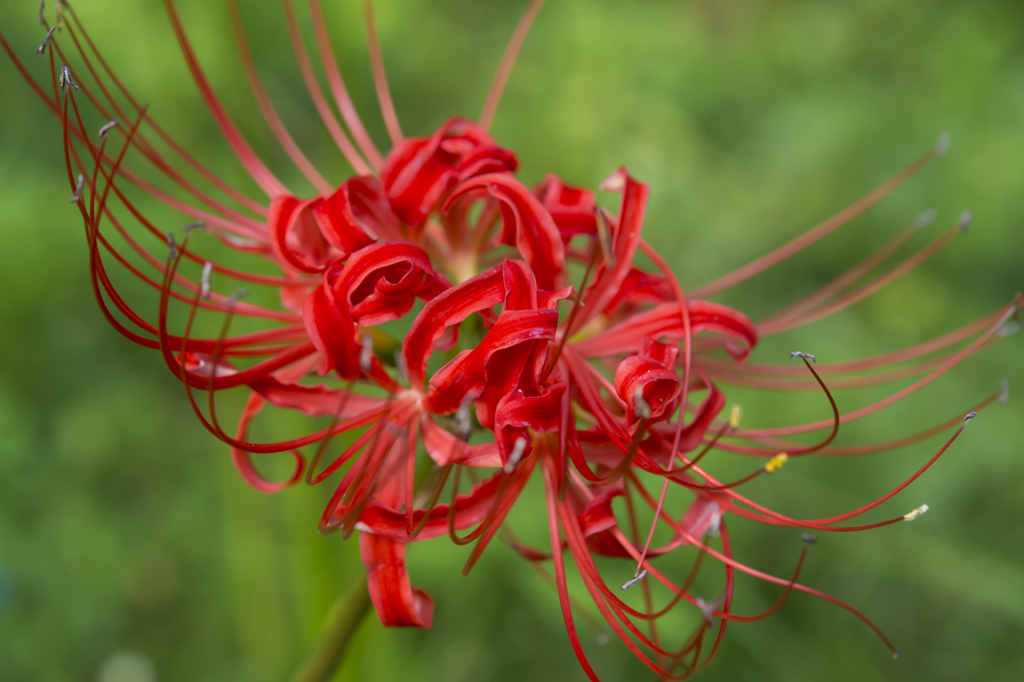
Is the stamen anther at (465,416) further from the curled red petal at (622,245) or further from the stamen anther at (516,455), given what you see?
the curled red petal at (622,245)

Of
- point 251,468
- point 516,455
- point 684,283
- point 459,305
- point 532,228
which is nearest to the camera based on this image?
point 516,455

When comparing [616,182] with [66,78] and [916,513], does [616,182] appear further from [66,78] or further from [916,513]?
[66,78]

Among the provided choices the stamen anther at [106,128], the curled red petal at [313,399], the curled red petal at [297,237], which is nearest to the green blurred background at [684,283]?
the curled red petal at [313,399]

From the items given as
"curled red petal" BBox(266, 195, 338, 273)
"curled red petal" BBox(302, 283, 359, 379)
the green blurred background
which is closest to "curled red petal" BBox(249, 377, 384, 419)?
"curled red petal" BBox(302, 283, 359, 379)

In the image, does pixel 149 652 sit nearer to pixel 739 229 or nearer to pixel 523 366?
pixel 523 366

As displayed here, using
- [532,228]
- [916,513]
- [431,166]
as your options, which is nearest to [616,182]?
[532,228]

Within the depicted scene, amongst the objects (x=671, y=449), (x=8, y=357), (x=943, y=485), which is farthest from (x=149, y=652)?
(x=943, y=485)

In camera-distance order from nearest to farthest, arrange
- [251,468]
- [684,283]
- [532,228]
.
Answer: [532,228] → [251,468] → [684,283]

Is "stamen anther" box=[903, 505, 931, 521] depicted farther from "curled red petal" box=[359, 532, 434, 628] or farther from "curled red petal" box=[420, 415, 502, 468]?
"curled red petal" box=[359, 532, 434, 628]
